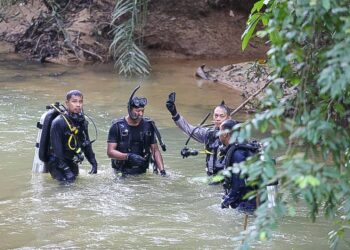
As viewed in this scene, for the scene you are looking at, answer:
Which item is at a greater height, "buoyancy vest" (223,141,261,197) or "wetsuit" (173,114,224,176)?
"buoyancy vest" (223,141,261,197)

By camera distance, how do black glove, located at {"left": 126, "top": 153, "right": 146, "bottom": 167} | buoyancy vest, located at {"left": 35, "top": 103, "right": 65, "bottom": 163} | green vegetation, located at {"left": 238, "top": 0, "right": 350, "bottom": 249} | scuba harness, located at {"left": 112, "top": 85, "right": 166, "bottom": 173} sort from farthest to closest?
black glove, located at {"left": 126, "top": 153, "right": 146, "bottom": 167}, scuba harness, located at {"left": 112, "top": 85, "right": 166, "bottom": 173}, buoyancy vest, located at {"left": 35, "top": 103, "right": 65, "bottom": 163}, green vegetation, located at {"left": 238, "top": 0, "right": 350, "bottom": 249}

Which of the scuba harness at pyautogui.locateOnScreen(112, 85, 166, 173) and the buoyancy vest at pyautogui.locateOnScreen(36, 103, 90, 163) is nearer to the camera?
the buoyancy vest at pyautogui.locateOnScreen(36, 103, 90, 163)

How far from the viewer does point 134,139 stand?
8375 millimetres

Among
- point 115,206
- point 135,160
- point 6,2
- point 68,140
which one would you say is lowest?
point 115,206

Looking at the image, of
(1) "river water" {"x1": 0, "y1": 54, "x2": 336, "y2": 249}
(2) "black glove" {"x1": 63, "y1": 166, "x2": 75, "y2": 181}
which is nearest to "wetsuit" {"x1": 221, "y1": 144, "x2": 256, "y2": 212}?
(1) "river water" {"x1": 0, "y1": 54, "x2": 336, "y2": 249}

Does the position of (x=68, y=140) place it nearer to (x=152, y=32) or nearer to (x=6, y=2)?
Answer: (x=152, y=32)

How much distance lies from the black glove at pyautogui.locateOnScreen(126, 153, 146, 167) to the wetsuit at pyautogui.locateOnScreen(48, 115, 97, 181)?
48cm

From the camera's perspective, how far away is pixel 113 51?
58.9ft

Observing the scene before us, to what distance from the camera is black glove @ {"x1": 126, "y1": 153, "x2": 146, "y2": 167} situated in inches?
328

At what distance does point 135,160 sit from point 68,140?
2.83ft

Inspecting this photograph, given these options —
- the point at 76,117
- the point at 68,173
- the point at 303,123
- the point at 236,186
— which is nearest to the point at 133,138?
the point at 76,117

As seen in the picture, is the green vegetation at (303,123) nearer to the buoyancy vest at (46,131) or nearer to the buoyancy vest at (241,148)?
the buoyancy vest at (241,148)

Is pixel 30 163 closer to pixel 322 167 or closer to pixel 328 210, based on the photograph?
pixel 328 210

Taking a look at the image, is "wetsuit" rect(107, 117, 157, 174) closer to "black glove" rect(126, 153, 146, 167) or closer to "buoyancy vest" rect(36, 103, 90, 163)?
"black glove" rect(126, 153, 146, 167)
